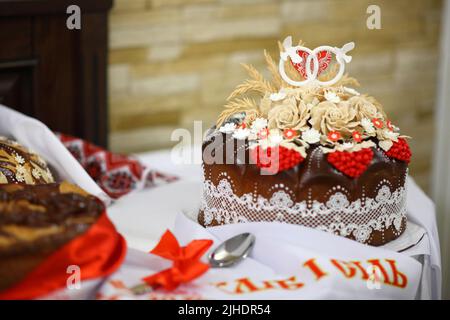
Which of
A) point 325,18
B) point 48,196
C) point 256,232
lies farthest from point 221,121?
point 325,18

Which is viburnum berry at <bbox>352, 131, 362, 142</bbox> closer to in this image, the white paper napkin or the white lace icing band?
the white lace icing band

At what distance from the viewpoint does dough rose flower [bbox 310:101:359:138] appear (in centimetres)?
126

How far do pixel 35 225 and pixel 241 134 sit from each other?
413mm

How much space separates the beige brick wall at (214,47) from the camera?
7.72ft

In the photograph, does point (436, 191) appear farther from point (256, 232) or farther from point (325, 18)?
point (256, 232)

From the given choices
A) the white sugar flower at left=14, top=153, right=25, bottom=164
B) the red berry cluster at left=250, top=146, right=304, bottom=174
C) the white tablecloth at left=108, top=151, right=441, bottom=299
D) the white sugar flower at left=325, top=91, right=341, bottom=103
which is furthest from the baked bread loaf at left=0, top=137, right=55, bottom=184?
the white sugar flower at left=325, top=91, right=341, bottom=103

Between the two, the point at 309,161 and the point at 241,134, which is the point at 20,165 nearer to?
the point at 241,134

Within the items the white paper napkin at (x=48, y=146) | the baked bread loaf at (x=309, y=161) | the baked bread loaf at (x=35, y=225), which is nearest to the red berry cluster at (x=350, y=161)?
the baked bread loaf at (x=309, y=161)

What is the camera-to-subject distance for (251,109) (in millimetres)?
1338

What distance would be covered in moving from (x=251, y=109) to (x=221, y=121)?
0.06 metres

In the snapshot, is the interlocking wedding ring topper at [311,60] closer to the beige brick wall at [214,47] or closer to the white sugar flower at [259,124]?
the white sugar flower at [259,124]

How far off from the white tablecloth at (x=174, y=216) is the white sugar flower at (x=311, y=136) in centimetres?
25

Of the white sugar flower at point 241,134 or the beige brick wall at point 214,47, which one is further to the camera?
the beige brick wall at point 214,47

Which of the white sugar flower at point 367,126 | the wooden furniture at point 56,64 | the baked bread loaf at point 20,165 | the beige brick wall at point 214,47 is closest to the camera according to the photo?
the white sugar flower at point 367,126
